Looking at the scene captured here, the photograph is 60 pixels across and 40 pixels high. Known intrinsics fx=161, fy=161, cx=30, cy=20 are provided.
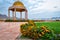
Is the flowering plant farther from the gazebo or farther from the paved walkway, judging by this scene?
the gazebo

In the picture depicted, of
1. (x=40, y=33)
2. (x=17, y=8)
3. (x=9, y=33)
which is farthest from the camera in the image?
(x=17, y=8)

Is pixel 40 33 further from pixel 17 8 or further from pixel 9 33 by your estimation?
pixel 17 8

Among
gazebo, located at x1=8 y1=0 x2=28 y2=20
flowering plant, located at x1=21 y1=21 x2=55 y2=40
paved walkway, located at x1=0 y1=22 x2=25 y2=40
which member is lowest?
paved walkway, located at x1=0 y1=22 x2=25 y2=40

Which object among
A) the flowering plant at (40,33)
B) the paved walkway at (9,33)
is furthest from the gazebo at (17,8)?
the flowering plant at (40,33)

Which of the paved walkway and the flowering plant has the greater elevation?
the flowering plant

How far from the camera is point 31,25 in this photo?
16.1 ft

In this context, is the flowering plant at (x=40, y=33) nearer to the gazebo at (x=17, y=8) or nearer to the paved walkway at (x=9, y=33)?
the paved walkway at (x=9, y=33)

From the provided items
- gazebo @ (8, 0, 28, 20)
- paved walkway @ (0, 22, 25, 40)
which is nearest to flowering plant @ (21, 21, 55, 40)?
paved walkway @ (0, 22, 25, 40)

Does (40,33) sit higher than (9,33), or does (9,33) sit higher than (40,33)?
(40,33)

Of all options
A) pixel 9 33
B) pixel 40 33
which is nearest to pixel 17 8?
pixel 9 33

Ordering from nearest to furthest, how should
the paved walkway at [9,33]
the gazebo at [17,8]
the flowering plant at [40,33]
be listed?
1. the flowering plant at [40,33]
2. the paved walkway at [9,33]
3. the gazebo at [17,8]

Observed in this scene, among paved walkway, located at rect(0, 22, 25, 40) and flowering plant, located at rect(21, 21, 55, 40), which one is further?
paved walkway, located at rect(0, 22, 25, 40)

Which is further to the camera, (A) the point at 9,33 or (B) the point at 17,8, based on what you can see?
(B) the point at 17,8

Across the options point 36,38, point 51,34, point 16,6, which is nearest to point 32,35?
point 36,38
